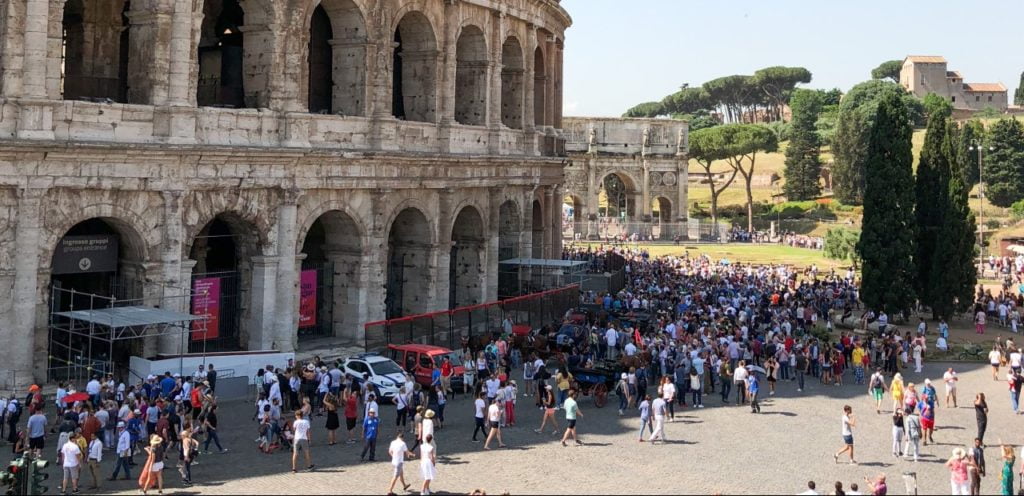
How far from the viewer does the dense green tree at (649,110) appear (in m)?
151

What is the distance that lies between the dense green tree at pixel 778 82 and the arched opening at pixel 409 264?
115 m

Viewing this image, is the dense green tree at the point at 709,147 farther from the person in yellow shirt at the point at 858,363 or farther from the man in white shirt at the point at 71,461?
the man in white shirt at the point at 71,461

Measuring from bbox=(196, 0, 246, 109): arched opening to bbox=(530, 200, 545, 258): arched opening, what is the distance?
15.0 meters

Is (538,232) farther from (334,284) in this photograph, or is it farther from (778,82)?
(778,82)

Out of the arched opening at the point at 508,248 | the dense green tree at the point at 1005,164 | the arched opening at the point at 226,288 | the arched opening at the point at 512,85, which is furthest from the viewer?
the dense green tree at the point at 1005,164

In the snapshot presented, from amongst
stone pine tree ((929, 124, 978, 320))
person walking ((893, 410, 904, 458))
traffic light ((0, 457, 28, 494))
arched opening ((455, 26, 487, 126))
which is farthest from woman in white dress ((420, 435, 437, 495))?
stone pine tree ((929, 124, 978, 320))

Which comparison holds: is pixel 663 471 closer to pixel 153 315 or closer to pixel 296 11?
pixel 153 315

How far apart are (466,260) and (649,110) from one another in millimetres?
121333

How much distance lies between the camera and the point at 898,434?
1973 centimetres

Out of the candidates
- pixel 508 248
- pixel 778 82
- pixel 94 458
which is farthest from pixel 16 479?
pixel 778 82

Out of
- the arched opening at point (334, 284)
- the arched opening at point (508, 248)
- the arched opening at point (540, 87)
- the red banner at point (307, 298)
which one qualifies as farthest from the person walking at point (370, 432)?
the arched opening at point (540, 87)

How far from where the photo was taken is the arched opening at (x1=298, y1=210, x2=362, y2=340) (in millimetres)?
29250

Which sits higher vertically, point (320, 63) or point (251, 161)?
point (320, 63)

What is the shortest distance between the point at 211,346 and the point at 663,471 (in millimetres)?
14064
